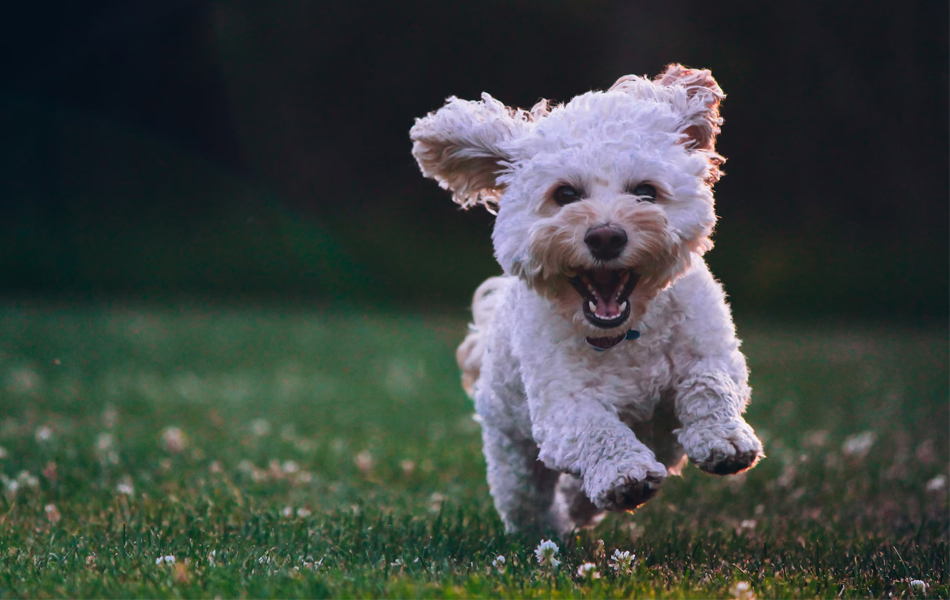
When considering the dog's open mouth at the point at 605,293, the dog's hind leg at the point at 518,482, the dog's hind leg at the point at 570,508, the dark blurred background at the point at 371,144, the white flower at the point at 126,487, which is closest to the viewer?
the dog's open mouth at the point at 605,293

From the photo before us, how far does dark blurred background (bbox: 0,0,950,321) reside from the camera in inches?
544

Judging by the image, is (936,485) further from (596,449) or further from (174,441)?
(174,441)

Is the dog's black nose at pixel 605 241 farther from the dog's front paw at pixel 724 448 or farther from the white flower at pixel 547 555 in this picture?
→ the white flower at pixel 547 555

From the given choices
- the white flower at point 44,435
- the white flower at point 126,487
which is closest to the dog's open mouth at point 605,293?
the white flower at point 126,487

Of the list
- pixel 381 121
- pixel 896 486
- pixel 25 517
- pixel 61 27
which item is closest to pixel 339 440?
pixel 25 517

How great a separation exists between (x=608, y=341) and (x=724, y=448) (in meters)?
0.56

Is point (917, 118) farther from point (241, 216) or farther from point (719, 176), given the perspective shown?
point (719, 176)

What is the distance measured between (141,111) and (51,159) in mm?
1721

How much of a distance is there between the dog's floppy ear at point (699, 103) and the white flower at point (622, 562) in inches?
57.9

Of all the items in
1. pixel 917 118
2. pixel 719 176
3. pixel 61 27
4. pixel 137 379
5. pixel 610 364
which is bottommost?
pixel 137 379

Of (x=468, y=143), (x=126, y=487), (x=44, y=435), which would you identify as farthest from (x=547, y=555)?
(x=44, y=435)

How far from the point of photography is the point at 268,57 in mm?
16203

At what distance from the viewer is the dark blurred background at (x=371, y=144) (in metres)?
13.8

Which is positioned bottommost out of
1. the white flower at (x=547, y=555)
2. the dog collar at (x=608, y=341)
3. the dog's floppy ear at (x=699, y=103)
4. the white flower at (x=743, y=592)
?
the white flower at (x=547, y=555)
